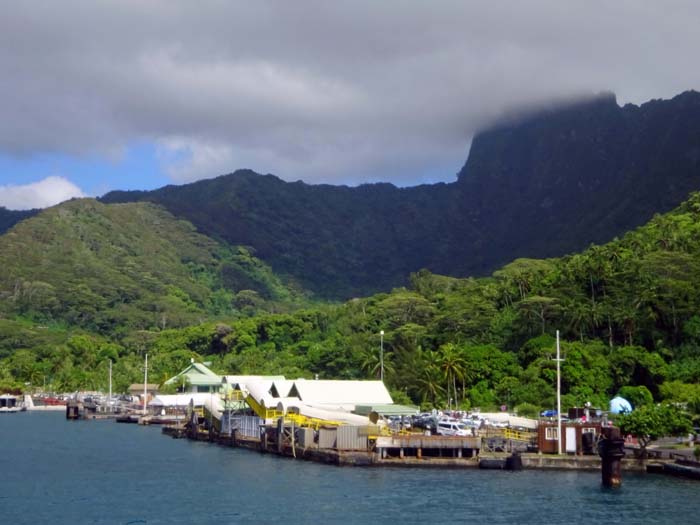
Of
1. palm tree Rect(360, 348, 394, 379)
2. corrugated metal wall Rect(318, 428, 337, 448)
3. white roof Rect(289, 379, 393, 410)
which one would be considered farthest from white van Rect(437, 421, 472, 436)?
palm tree Rect(360, 348, 394, 379)

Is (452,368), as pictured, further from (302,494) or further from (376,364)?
(302,494)

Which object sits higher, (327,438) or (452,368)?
(452,368)

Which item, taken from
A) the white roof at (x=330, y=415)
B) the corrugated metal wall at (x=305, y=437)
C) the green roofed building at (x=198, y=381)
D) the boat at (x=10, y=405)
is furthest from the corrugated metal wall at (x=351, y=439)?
the boat at (x=10, y=405)

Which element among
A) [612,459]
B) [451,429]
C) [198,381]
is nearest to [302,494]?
[612,459]

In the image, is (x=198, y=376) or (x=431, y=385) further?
(x=198, y=376)

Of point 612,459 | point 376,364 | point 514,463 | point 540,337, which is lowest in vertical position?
point 514,463

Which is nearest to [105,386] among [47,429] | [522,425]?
[47,429]

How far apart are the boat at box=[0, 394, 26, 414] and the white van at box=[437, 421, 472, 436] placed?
101 meters

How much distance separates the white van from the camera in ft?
249

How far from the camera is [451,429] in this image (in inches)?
3027

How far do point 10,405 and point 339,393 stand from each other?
86.2m

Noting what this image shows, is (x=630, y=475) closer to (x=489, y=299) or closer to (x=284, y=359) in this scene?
(x=489, y=299)

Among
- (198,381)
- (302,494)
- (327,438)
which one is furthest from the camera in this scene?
(198,381)

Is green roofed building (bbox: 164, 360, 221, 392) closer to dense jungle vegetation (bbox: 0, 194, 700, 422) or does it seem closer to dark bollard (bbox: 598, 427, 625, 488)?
dense jungle vegetation (bbox: 0, 194, 700, 422)
